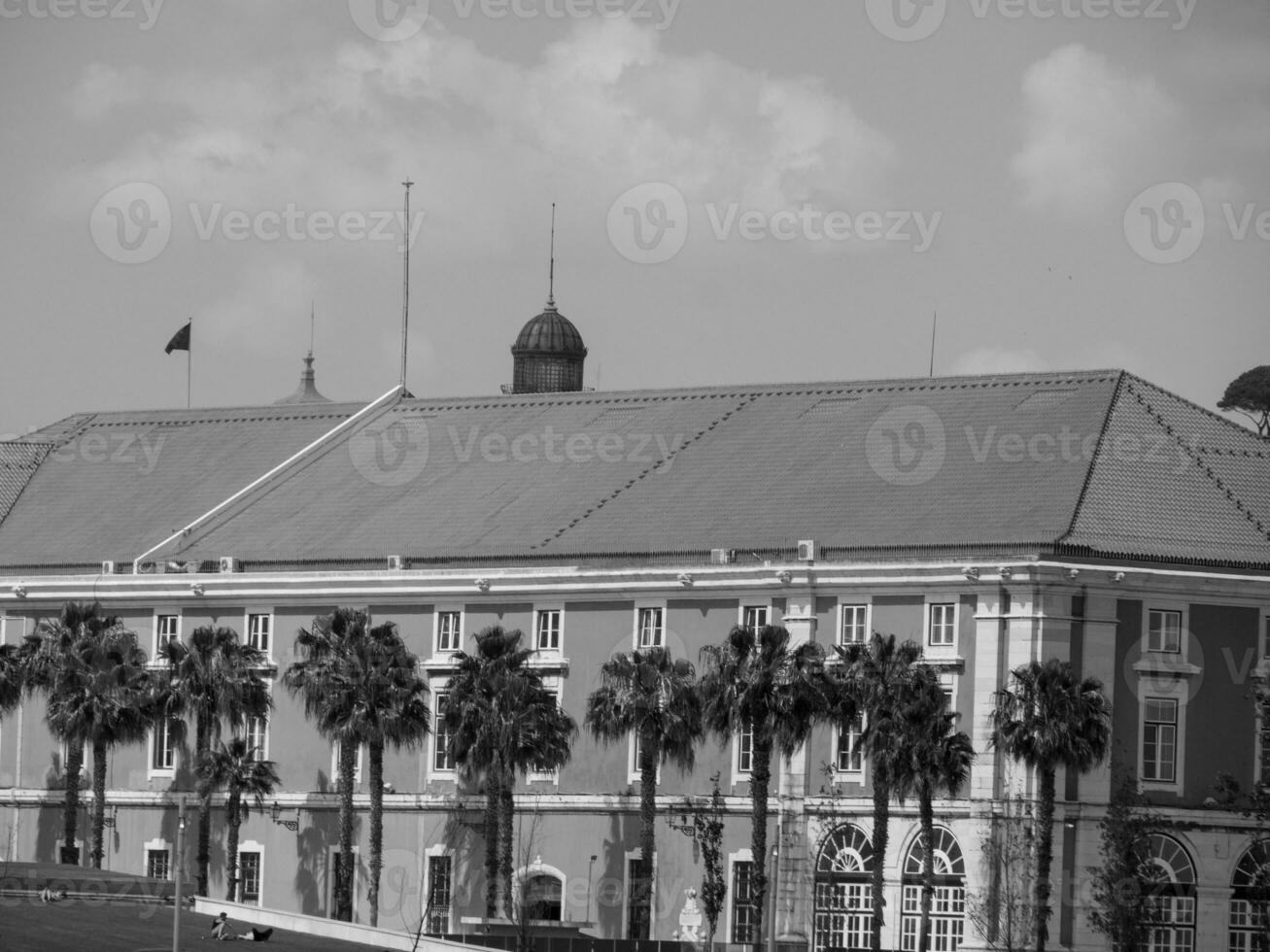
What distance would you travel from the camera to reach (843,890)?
9962 cm

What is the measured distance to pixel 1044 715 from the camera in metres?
94.9

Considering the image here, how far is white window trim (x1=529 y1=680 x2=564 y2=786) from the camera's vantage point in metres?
106

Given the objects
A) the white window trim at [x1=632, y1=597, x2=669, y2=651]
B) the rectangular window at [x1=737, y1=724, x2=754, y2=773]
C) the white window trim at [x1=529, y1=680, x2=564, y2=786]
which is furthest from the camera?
the white window trim at [x1=529, y1=680, x2=564, y2=786]

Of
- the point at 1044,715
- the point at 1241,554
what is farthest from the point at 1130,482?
the point at 1044,715

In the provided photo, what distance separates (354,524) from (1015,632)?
87.4ft

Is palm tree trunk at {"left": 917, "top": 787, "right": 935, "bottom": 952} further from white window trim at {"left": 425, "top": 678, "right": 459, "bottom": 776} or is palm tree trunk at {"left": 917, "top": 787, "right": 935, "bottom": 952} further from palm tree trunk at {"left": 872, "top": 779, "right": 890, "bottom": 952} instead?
white window trim at {"left": 425, "top": 678, "right": 459, "bottom": 776}

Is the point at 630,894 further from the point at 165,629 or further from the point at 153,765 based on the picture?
the point at 165,629

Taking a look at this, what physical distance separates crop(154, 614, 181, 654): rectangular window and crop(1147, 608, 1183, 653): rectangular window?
3299 cm

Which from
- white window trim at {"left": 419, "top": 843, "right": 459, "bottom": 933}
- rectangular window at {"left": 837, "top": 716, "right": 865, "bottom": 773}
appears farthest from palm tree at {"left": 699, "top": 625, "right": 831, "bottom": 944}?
white window trim at {"left": 419, "top": 843, "right": 459, "bottom": 933}

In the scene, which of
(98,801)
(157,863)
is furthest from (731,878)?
(157,863)

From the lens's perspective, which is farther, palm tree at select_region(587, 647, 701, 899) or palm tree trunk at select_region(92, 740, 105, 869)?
palm tree trunk at select_region(92, 740, 105, 869)

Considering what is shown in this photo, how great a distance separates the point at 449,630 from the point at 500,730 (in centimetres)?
1011

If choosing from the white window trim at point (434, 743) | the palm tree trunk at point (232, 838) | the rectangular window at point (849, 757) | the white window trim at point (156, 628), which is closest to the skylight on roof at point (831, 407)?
the rectangular window at point (849, 757)

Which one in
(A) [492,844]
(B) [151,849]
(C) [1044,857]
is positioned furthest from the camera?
(B) [151,849]
